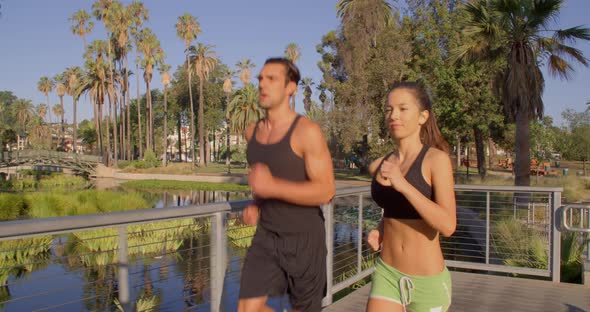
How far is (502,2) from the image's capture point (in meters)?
14.9

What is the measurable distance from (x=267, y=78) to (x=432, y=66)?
958 inches

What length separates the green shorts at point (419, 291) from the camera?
2320 millimetres

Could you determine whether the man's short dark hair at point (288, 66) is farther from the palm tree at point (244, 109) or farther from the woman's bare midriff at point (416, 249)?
the palm tree at point (244, 109)

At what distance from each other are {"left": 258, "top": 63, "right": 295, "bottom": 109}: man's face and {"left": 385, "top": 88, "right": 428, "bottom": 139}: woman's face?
20.7 inches

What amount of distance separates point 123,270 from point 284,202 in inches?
36.0

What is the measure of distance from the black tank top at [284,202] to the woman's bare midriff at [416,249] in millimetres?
408

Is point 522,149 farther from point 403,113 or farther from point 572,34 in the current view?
point 403,113

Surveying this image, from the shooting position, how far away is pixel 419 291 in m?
2.32

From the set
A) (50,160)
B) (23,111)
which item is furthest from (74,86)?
(23,111)

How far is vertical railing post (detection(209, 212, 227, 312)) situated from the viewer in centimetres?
321

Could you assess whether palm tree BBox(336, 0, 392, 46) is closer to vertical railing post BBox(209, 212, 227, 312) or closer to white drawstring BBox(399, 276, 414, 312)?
vertical railing post BBox(209, 212, 227, 312)

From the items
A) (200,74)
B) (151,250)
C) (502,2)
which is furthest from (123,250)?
(200,74)

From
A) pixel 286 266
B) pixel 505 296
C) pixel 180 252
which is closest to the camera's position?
pixel 286 266

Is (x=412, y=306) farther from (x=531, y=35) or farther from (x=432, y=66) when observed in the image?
(x=432, y=66)
